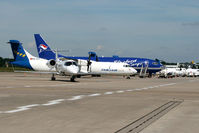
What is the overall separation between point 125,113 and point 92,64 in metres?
49.5

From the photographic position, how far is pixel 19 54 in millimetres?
A: 55531

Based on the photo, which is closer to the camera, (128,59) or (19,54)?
(19,54)

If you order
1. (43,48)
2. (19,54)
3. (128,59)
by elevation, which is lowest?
(128,59)

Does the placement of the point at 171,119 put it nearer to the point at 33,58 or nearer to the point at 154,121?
the point at 154,121

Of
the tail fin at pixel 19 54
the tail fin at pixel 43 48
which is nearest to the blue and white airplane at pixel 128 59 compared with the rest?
the tail fin at pixel 43 48

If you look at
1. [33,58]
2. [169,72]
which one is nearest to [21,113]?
[33,58]

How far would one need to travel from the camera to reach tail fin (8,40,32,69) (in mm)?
54834

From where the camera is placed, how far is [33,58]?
55.5 metres

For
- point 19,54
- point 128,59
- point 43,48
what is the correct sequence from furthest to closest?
point 128,59
point 43,48
point 19,54

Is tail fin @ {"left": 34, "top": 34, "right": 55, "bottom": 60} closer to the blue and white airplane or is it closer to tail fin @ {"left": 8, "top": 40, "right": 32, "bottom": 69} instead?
the blue and white airplane

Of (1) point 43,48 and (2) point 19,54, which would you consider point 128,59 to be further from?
(2) point 19,54

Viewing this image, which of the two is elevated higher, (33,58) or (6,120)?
(33,58)

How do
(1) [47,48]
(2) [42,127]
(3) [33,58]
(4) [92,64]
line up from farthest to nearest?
(1) [47,48]
(4) [92,64]
(3) [33,58]
(2) [42,127]

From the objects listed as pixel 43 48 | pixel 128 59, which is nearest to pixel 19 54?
pixel 43 48
